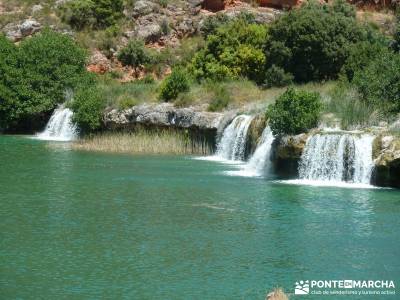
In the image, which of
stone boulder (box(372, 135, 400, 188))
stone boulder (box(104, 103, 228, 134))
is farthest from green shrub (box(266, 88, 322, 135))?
stone boulder (box(104, 103, 228, 134))

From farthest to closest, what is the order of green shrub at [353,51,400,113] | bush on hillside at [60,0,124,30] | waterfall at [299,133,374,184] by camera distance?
bush on hillside at [60,0,124,30], green shrub at [353,51,400,113], waterfall at [299,133,374,184]

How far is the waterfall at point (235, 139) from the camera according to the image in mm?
35062

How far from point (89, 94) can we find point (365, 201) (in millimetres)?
26164

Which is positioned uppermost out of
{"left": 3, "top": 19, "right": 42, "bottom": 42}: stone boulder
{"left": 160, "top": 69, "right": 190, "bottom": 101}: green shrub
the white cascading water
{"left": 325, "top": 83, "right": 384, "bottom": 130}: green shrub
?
{"left": 3, "top": 19, "right": 42, "bottom": 42}: stone boulder

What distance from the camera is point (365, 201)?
22.8 meters

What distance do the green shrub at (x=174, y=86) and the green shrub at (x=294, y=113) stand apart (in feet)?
44.3

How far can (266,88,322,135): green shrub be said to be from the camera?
29.1m

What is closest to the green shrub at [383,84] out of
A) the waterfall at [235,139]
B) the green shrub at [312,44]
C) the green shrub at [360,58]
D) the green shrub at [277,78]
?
the waterfall at [235,139]

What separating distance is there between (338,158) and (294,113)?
3.02 m

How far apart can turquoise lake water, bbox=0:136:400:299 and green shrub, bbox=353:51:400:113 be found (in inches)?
286

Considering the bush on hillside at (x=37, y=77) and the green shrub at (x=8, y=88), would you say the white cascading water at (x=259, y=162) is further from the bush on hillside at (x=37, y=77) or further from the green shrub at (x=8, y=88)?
the green shrub at (x=8, y=88)

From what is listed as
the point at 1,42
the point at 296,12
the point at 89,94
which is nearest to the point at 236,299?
the point at 89,94

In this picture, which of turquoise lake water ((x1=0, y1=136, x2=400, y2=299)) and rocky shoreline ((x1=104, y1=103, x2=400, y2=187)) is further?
rocky shoreline ((x1=104, y1=103, x2=400, y2=187))

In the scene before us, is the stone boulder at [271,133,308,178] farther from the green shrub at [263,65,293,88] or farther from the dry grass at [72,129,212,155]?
the green shrub at [263,65,293,88]
